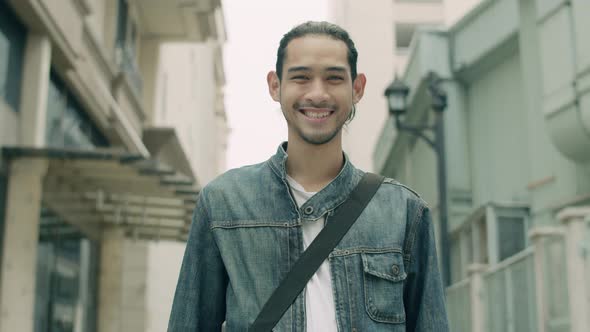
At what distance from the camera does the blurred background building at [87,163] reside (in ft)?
33.1

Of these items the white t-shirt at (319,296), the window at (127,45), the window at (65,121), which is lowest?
the white t-shirt at (319,296)

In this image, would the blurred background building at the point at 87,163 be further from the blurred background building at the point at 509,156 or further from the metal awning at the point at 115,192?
the blurred background building at the point at 509,156

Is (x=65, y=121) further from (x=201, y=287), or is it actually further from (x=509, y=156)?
(x=201, y=287)

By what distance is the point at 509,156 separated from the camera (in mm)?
18547

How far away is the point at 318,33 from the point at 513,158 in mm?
16370

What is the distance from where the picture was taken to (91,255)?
15727mm

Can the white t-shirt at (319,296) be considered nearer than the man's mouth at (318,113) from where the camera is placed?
Yes

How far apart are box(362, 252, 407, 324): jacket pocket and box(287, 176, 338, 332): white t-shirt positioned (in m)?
0.10

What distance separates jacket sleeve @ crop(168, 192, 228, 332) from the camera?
99.7 inches

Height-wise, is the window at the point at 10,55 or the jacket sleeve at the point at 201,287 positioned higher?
the window at the point at 10,55

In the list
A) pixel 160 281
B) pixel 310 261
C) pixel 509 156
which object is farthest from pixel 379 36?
pixel 310 261

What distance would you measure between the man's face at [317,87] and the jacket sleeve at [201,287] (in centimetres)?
38

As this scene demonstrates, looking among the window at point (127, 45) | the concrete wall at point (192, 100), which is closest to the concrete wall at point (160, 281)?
the concrete wall at point (192, 100)

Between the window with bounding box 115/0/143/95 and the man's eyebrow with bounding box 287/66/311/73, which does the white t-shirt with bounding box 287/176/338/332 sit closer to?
the man's eyebrow with bounding box 287/66/311/73
